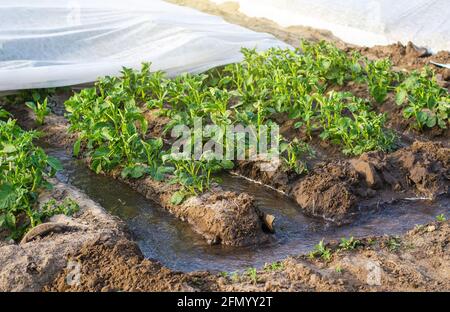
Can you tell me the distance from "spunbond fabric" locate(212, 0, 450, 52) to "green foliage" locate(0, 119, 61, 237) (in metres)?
4.96

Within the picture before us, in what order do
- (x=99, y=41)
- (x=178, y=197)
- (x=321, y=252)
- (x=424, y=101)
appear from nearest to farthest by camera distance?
1. (x=321, y=252)
2. (x=178, y=197)
3. (x=424, y=101)
4. (x=99, y=41)

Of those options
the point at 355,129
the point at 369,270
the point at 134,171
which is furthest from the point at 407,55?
the point at 369,270

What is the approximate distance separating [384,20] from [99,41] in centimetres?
328

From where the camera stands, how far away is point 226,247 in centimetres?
452

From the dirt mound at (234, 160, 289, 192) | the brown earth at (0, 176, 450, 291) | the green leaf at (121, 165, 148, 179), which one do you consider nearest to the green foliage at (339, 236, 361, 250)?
the brown earth at (0, 176, 450, 291)

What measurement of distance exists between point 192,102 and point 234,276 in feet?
7.88

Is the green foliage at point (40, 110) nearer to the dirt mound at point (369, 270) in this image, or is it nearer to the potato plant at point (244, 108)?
the potato plant at point (244, 108)

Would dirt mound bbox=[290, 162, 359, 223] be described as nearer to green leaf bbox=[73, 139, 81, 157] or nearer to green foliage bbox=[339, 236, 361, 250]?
green foliage bbox=[339, 236, 361, 250]

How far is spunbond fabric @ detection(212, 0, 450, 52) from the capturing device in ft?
27.1

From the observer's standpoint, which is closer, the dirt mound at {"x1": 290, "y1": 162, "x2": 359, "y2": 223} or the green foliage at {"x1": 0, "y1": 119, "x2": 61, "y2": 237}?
the green foliage at {"x1": 0, "y1": 119, "x2": 61, "y2": 237}

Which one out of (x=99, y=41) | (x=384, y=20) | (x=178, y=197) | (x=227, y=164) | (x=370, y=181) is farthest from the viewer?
(x=384, y=20)

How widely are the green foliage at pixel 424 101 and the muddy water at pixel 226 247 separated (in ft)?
3.64

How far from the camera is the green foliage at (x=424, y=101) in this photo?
6.09 m

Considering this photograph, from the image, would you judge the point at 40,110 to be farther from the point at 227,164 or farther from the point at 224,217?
the point at 224,217
